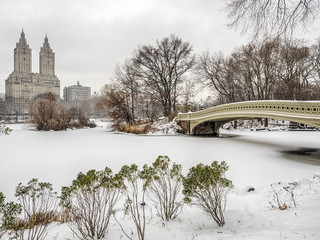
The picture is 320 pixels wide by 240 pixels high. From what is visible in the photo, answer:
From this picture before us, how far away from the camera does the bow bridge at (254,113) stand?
786 cm

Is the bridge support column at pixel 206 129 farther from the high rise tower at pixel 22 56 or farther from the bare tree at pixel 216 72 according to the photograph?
the high rise tower at pixel 22 56

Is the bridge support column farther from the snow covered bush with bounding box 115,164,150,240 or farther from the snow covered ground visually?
the snow covered bush with bounding box 115,164,150,240

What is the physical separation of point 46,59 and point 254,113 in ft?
434

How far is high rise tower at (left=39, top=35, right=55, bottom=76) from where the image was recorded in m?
114

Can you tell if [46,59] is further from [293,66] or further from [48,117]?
[293,66]

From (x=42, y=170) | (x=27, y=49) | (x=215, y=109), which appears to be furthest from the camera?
(x=27, y=49)

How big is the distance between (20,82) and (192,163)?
393 feet

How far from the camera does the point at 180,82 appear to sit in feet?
83.0

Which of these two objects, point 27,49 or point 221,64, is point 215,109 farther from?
point 27,49

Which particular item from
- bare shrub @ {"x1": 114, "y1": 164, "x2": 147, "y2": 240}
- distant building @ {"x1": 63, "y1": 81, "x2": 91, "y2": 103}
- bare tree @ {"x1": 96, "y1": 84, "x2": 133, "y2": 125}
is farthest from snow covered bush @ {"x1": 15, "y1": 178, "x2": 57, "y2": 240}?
distant building @ {"x1": 63, "y1": 81, "x2": 91, "y2": 103}

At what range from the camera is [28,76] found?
104062 millimetres

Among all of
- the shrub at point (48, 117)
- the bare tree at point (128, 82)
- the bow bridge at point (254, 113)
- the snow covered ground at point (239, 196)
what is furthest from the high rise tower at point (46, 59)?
the snow covered ground at point (239, 196)

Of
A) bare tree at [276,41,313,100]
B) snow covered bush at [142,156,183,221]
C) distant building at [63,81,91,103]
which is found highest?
distant building at [63,81,91,103]

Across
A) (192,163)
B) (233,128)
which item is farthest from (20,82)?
(192,163)
